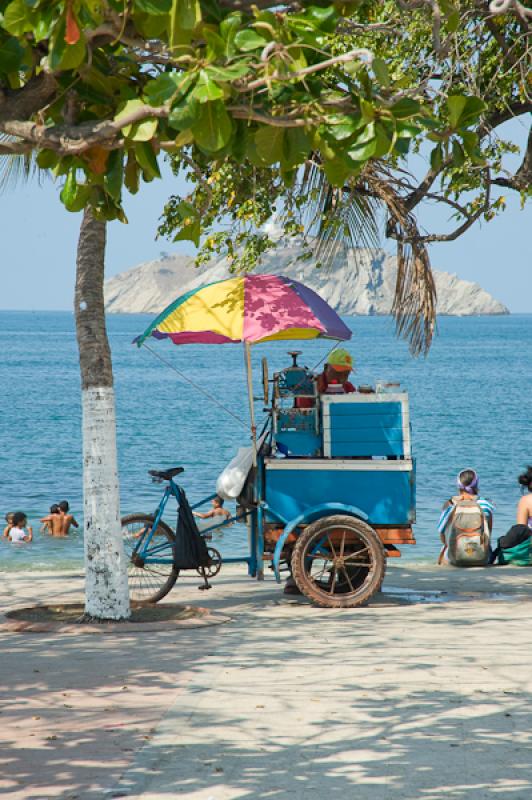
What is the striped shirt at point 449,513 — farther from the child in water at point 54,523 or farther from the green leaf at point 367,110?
the green leaf at point 367,110

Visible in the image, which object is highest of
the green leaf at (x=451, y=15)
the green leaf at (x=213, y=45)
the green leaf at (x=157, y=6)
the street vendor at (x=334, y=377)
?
the green leaf at (x=451, y=15)

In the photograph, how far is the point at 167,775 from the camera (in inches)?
206

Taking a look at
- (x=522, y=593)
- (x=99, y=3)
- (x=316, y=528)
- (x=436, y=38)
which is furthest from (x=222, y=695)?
(x=522, y=593)

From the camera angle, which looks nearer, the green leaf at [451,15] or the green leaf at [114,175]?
the green leaf at [114,175]

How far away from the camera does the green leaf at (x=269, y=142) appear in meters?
4.21

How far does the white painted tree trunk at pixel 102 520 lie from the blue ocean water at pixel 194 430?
7210 mm

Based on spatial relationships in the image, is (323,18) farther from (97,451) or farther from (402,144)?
(97,451)

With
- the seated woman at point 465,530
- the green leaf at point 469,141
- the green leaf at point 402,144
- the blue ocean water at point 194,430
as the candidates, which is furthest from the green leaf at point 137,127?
the blue ocean water at point 194,430

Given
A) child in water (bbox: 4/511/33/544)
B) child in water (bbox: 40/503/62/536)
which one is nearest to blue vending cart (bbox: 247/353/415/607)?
child in water (bbox: 4/511/33/544)

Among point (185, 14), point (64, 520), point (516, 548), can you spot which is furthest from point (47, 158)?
point (64, 520)

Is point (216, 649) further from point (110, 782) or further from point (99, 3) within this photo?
point (99, 3)

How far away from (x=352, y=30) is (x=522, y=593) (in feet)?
17.9

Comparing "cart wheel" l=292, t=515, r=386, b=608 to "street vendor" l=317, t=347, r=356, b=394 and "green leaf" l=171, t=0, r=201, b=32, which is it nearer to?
"street vendor" l=317, t=347, r=356, b=394

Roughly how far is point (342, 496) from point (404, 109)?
600 cm
